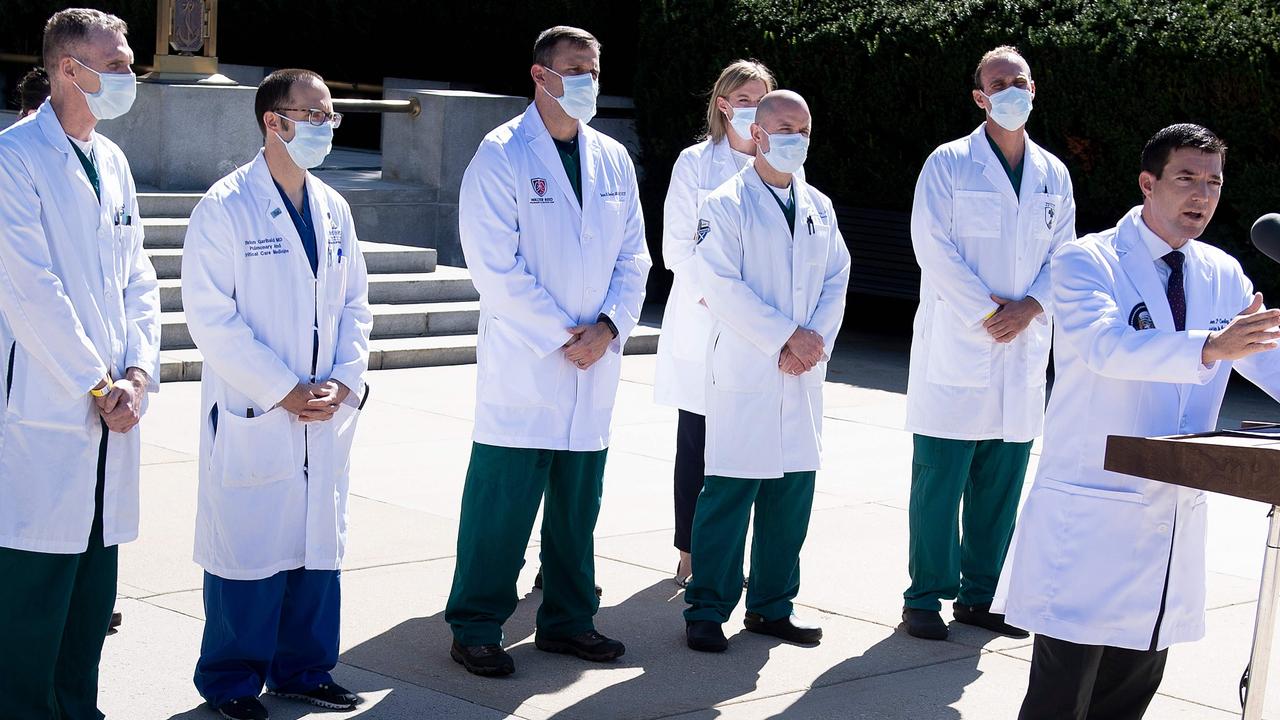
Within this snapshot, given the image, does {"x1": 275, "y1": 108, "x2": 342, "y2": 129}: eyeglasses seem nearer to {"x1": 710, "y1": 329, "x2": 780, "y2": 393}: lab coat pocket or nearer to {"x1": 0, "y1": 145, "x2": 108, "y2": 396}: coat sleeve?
{"x1": 0, "y1": 145, "x2": 108, "y2": 396}: coat sleeve

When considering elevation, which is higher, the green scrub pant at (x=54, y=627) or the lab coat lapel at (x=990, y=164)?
the lab coat lapel at (x=990, y=164)

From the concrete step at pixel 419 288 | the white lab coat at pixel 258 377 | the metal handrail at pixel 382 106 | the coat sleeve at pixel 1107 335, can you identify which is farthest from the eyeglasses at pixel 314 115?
the metal handrail at pixel 382 106

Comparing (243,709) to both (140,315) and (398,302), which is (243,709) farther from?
(398,302)

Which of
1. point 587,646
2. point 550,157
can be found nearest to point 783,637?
point 587,646

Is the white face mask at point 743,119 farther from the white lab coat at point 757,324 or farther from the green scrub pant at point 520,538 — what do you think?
the green scrub pant at point 520,538

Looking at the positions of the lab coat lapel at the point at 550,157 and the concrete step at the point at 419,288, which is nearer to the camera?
the lab coat lapel at the point at 550,157

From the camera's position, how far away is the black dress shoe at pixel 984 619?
263 inches

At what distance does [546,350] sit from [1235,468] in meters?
2.69

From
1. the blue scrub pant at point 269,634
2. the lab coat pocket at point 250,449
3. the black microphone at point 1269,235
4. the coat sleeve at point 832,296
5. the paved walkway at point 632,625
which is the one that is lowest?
the paved walkway at point 632,625

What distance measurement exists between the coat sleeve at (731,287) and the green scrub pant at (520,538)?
74 cm

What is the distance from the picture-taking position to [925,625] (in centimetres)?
652

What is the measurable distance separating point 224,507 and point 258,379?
43 centimetres

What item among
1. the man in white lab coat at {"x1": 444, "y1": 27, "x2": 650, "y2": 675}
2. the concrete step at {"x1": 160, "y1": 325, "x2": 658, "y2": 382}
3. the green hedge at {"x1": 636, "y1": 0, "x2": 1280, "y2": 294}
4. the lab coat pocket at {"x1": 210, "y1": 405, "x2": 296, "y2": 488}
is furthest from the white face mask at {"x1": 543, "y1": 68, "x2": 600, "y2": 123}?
the green hedge at {"x1": 636, "y1": 0, "x2": 1280, "y2": 294}

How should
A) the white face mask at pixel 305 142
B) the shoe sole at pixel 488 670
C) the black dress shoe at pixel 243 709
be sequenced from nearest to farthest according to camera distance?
1. the black dress shoe at pixel 243 709
2. the white face mask at pixel 305 142
3. the shoe sole at pixel 488 670
